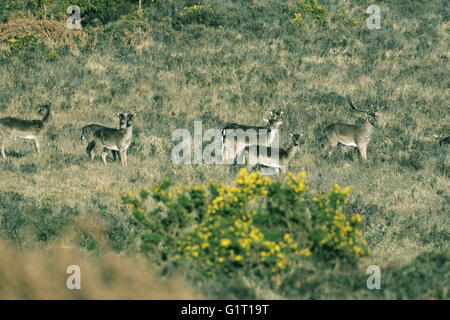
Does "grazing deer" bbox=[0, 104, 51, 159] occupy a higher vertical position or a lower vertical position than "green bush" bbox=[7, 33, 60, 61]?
lower

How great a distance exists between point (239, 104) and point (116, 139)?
7272mm

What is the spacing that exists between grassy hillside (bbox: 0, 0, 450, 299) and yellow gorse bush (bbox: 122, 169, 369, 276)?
1.47ft

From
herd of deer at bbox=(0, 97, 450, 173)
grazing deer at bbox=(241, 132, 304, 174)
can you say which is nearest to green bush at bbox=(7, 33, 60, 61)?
herd of deer at bbox=(0, 97, 450, 173)

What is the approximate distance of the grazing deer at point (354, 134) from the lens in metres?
20.5

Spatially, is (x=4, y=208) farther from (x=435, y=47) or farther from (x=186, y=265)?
(x=435, y=47)

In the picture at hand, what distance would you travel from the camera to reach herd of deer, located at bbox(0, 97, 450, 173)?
18312 mm

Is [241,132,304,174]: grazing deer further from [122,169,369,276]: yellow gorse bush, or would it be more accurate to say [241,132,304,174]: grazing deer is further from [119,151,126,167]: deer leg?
[122,169,369,276]: yellow gorse bush

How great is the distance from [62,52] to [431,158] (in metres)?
15.7

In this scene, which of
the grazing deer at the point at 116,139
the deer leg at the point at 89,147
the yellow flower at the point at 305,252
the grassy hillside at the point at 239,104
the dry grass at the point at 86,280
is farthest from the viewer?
the deer leg at the point at 89,147

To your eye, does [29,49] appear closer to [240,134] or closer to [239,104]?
[239,104]

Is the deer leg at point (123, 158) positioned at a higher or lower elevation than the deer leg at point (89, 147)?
lower

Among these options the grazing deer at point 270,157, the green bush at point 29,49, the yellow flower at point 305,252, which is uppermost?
the green bush at point 29,49

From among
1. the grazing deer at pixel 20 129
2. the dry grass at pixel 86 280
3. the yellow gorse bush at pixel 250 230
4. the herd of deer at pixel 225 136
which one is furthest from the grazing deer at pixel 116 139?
the dry grass at pixel 86 280

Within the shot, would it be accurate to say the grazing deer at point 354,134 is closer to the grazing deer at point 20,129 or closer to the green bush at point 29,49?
the grazing deer at point 20,129
